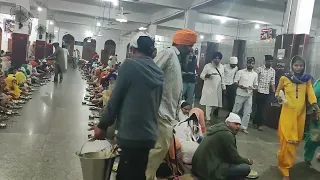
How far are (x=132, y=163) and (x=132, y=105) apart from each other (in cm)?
36

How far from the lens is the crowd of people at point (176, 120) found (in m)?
1.92

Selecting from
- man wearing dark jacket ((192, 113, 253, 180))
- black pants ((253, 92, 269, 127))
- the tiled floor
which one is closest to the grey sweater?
the tiled floor

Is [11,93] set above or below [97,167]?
below

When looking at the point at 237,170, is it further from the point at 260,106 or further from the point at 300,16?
the point at 300,16

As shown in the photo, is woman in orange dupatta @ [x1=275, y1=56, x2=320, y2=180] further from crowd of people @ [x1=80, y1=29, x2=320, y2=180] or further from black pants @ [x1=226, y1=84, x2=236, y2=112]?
black pants @ [x1=226, y1=84, x2=236, y2=112]

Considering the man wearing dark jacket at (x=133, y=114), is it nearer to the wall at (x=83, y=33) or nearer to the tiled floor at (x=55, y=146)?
the tiled floor at (x=55, y=146)

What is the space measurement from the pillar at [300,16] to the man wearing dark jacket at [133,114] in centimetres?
537

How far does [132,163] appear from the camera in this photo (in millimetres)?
1946

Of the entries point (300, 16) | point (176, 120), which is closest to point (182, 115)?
point (176, 120)

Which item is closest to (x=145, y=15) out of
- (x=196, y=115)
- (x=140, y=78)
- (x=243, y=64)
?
(x=243, y=64)

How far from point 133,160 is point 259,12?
38.6 feet

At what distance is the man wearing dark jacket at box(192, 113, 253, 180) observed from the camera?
3061 mm

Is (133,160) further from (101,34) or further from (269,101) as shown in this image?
(101,34)

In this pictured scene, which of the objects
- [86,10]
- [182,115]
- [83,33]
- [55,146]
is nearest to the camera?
[55,146]
